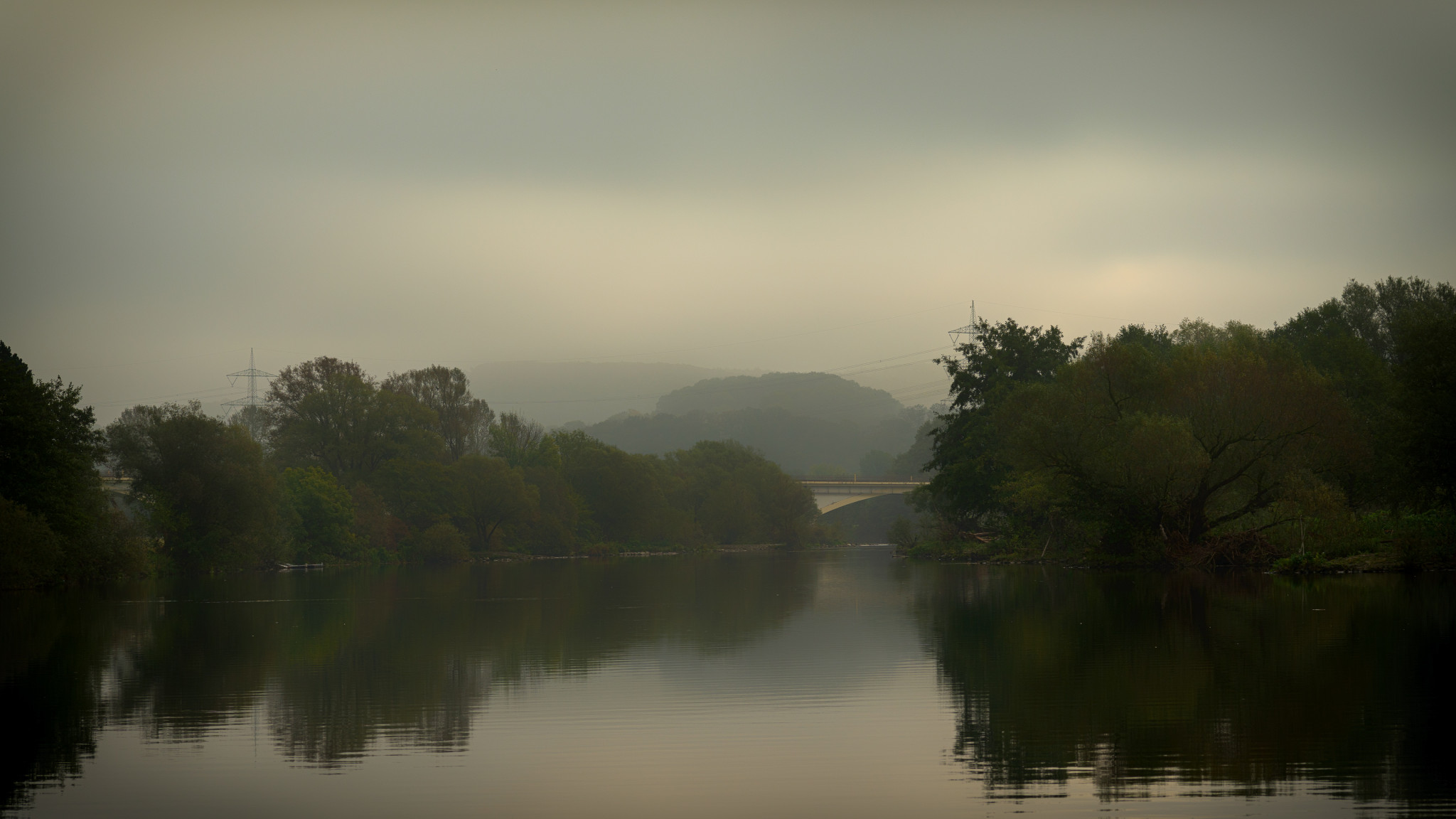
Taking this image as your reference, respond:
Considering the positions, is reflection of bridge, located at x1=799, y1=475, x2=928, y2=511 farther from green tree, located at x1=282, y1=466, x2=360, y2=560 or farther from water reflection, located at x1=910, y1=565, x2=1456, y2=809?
water reflection, located at x1=910, y1=565, x2=1456, y2=809

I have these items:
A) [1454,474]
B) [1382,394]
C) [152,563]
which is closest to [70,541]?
[152,563]

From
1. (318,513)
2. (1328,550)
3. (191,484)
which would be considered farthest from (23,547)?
(1328,550)

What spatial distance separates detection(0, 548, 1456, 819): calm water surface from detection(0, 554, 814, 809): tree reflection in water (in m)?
0.11

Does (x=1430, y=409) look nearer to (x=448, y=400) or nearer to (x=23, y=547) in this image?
(x=23, y=547)

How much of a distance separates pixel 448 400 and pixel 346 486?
61.3ft

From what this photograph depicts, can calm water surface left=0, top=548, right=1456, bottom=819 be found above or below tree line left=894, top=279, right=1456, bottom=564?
below

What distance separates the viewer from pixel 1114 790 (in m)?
10.1

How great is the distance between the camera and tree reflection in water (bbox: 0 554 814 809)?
13.8 m

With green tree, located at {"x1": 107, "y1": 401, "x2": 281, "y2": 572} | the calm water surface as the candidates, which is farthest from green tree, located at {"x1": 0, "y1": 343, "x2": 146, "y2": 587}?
the calm water surface

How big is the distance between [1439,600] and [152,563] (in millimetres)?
61357

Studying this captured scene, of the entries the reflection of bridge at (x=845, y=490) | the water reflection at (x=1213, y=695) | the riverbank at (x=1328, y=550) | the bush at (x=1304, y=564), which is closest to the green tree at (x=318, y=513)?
the riverbank at (x=1328, y=550)

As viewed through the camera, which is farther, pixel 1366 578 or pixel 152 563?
pixel 152 563

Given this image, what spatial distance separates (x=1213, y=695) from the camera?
14.4 m

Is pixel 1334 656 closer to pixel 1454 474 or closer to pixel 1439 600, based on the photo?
pixel 1439 600
